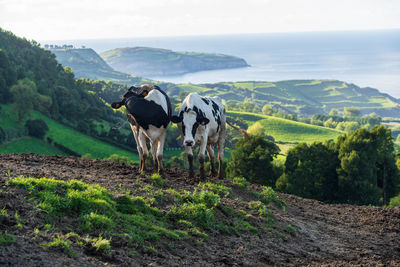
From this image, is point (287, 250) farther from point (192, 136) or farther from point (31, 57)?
point (31, 57)

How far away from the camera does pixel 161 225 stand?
385 inches

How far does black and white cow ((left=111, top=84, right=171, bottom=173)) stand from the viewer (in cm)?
1442

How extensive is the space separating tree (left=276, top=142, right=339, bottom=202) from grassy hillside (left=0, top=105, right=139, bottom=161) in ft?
135

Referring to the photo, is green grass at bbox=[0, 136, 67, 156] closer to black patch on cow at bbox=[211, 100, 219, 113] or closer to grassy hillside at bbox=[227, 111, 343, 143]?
black patch on cow at bbox=[211, 100, 219, 113]

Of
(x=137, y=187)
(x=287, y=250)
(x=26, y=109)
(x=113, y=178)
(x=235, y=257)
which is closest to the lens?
(x=235, y=257)

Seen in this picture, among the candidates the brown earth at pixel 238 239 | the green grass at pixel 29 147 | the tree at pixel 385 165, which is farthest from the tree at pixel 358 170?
the green grass at pixel 29 147

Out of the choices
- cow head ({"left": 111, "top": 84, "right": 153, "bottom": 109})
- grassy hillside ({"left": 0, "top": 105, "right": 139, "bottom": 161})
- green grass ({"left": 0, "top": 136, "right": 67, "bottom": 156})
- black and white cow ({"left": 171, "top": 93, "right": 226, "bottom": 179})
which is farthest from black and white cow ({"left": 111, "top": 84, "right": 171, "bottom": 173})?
grassy hillside ({"left": 0, "top": 105, "right": 139, "bottom": 161})

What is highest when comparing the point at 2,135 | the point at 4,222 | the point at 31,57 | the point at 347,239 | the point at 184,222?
the point at 31,57

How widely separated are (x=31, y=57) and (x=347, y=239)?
12713cm

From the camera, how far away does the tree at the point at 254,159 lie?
4175cm

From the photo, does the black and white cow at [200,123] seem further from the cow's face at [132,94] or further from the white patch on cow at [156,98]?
the cow's face at [132,94]

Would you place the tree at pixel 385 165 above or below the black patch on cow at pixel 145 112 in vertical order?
below

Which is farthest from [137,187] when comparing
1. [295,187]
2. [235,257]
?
[295,187]

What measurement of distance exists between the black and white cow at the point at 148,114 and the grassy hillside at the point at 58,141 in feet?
190
